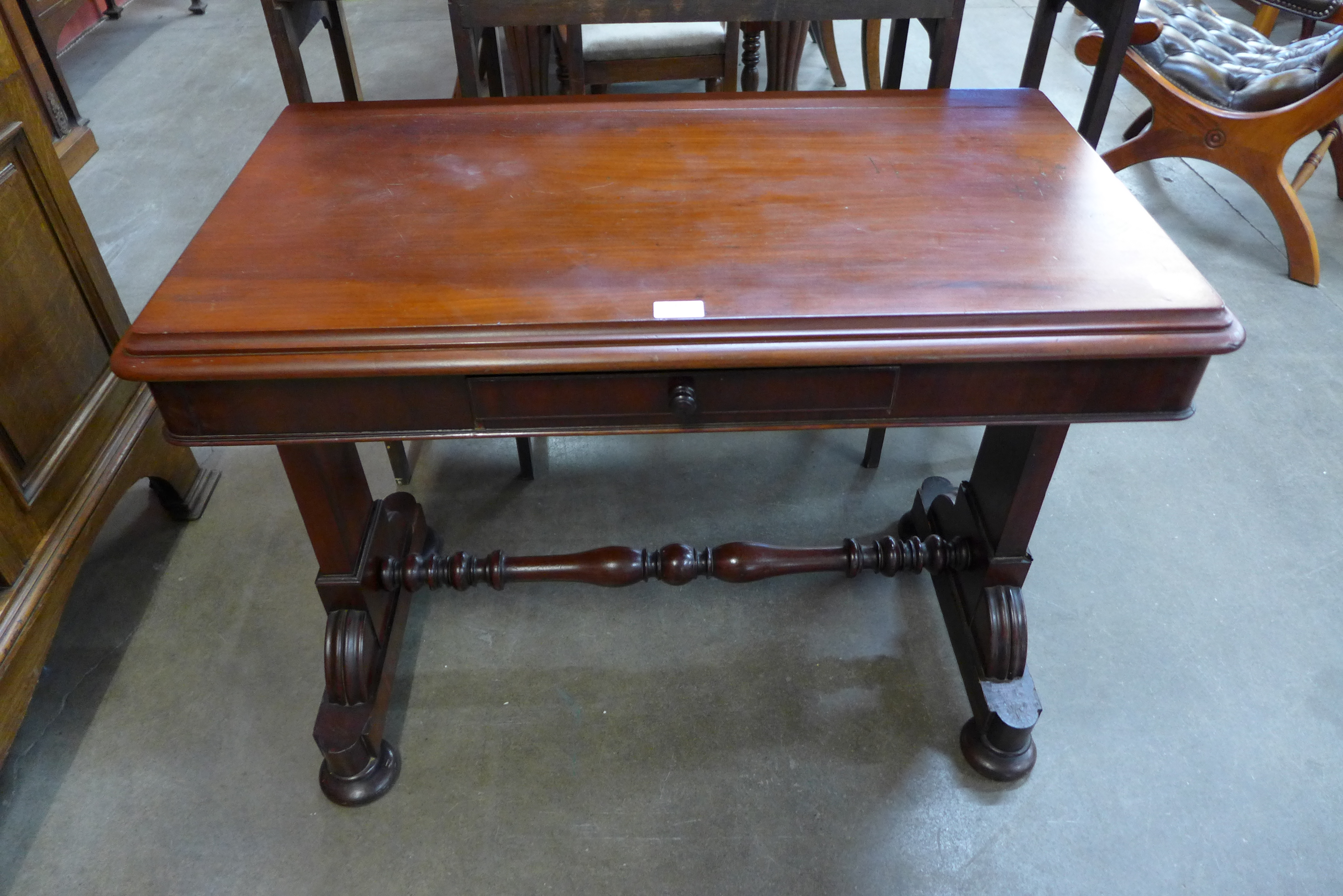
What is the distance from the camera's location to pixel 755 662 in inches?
61.5

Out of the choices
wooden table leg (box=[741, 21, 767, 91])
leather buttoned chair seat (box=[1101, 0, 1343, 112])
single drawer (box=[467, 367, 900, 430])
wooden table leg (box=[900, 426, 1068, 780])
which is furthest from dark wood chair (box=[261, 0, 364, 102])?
leather buttoned chair seat (box=[1101, 0, 1343, 112])

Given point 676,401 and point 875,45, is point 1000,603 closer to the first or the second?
point 676,401

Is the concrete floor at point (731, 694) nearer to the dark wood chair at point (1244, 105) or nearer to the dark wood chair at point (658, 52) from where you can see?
the dark wood chair at point (1244, 105)

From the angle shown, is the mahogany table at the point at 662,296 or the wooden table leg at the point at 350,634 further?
the wooden table leg at the point at 350,634

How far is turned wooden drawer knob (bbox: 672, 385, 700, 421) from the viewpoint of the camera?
957mm

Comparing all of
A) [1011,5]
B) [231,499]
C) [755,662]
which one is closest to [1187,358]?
[755,662]

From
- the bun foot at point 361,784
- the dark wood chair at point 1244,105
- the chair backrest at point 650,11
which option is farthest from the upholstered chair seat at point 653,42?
the bun foot at point 361,784

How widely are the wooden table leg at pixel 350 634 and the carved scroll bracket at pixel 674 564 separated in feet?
0.28

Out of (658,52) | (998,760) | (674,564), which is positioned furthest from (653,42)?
(998,760)

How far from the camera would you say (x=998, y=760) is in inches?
54.7

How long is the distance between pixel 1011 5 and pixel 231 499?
A: 4.21 metres

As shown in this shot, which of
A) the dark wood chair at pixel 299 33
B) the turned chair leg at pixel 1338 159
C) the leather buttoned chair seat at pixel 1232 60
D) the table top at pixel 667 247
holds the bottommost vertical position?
the turned chair leg at pixel 1338 159

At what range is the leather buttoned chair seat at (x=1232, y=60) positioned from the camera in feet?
7.97

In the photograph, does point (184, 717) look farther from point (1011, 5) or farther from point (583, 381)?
point (1011, 5)
